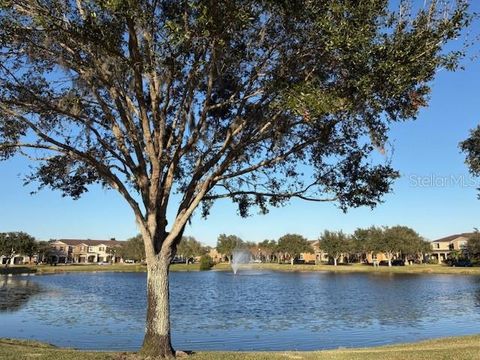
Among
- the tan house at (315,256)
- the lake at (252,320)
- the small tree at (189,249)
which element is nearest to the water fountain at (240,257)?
the small tree at (189,249)

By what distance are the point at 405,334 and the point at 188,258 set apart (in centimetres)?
14442

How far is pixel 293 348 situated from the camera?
70.7 feet

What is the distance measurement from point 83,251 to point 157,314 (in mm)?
177121

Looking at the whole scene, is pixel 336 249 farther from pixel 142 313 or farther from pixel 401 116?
pixel 401 116

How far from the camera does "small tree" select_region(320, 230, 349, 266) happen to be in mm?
127750

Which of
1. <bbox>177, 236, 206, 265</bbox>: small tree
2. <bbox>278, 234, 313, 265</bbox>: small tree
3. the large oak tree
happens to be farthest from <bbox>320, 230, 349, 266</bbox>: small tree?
the large oak tree

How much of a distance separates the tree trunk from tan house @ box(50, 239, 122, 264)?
536 ft

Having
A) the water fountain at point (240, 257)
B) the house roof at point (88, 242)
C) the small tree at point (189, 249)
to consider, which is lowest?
the water fountain at point (240, 257)

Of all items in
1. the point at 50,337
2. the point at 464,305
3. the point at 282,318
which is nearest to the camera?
the point at 50,337

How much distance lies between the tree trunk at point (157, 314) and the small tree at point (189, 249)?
5745 inches

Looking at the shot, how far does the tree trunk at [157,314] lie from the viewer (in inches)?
513

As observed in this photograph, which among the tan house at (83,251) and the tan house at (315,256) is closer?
the tan house at (315,256)

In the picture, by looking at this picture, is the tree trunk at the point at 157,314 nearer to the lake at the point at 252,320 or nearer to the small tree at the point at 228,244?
the lake at the point at 252,320

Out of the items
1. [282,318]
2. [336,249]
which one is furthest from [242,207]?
[336,249]
